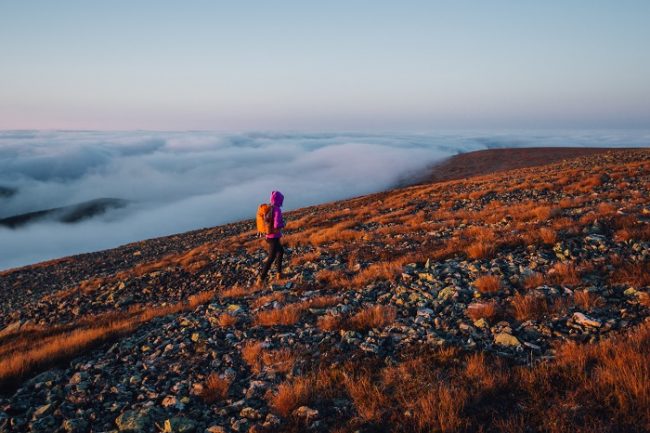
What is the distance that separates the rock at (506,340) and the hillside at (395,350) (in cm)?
2

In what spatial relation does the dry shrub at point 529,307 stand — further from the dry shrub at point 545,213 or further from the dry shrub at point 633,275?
the dry shrub at point 545,213

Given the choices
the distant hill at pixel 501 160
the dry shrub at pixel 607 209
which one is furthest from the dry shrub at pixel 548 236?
the distant hill at pixel 501 160

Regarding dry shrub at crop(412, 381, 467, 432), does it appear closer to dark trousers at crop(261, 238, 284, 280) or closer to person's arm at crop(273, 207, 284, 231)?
person's arm at crop(273, 207, 284, 231)

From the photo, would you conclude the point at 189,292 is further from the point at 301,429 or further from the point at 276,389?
the point at 301,429

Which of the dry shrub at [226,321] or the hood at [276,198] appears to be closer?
the dry shrub at [226,321]

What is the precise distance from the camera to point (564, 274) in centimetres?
885

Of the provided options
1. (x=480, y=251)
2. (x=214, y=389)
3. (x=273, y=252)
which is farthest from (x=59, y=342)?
(x=480, y=251)

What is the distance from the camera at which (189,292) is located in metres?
16.6

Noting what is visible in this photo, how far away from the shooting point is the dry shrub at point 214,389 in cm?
583

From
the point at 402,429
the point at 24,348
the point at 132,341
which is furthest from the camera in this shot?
the point at 24,348

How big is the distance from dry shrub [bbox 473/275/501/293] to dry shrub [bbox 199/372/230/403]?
6298 millimetres

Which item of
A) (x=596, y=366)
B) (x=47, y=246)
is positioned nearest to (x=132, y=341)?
(x=596, y=366)

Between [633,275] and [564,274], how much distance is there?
1304 mm

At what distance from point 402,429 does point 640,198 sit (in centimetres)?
2001
